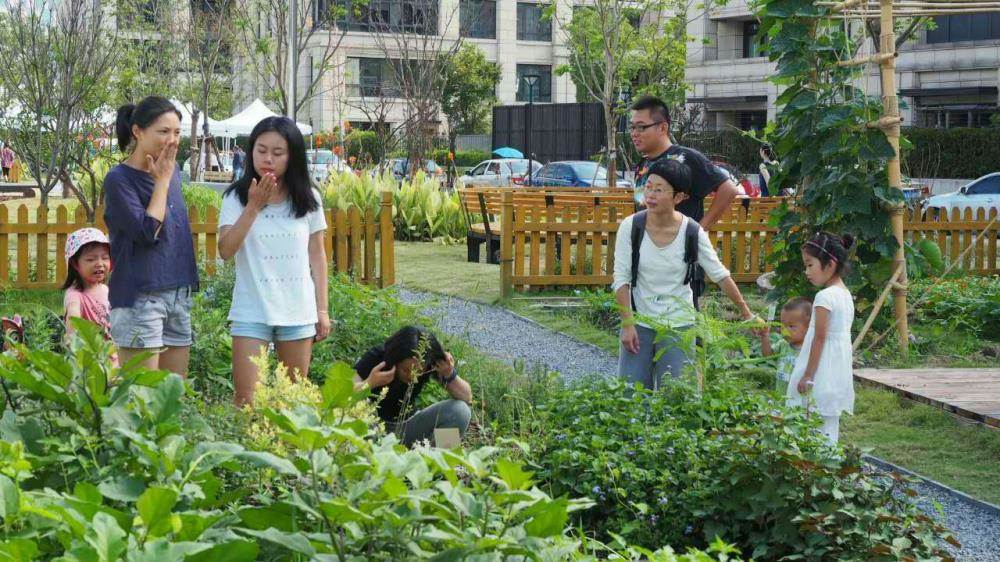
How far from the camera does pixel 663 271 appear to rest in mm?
5770

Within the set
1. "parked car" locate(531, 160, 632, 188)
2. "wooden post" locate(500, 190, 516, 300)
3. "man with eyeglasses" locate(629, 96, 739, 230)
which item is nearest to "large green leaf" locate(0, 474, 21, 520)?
"man with eyeglasses" locate(629, 96, 739, 230)

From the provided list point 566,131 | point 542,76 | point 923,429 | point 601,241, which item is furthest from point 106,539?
point 542,76

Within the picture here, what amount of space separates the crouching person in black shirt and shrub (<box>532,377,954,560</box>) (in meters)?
0.53

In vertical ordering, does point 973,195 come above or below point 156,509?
above

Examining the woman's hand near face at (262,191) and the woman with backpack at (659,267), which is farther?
the woman with backpack at (659,267)

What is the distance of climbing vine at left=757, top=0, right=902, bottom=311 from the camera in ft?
29.3

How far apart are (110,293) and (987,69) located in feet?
131

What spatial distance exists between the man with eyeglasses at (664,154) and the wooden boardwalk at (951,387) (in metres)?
1.68

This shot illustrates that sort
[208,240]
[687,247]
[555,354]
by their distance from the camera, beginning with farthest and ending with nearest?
1. [208,240]
2. [555,354]
3. [687,247]

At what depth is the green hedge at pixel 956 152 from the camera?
122 ft

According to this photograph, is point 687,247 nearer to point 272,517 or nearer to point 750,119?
point 272,517

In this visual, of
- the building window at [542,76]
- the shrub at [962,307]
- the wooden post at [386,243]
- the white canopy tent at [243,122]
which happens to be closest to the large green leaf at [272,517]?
the shrub at [962,307]

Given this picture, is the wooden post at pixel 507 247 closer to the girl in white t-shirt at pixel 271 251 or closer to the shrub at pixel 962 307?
the shrub at pixel 962 307

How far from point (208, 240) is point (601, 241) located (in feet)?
13.6
